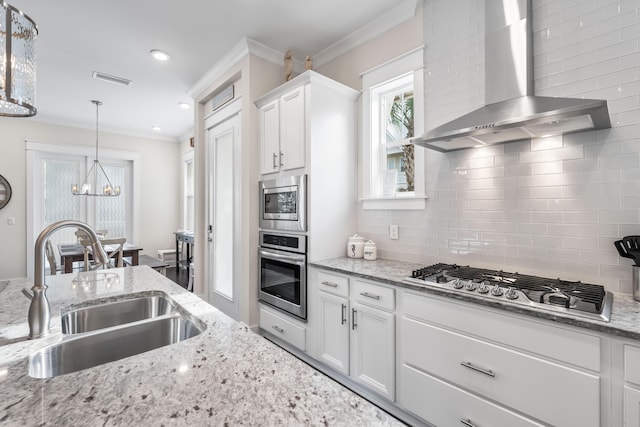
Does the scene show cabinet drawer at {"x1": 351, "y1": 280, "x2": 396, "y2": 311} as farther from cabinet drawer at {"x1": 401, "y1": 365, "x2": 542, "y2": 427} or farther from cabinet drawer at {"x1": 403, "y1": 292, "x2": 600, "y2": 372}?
cabinet drawer at {"x1": 401, "y1": 365, "x2": 542, "y2": 427}

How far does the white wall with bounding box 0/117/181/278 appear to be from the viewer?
16.0 feet

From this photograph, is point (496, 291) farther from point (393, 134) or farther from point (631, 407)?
point (393, 134)

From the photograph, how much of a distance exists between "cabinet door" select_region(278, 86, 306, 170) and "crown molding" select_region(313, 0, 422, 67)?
77 centimetres

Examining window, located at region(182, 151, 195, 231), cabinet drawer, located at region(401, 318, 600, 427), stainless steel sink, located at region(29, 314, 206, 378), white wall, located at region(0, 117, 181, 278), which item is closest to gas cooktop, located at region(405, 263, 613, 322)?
cabinet drawer, located at region(401, 318, 600, 427)

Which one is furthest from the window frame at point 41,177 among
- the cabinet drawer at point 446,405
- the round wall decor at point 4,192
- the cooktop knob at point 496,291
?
the cooktop knob at point 496,291

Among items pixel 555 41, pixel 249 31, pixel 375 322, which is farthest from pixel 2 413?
pixel 249 31

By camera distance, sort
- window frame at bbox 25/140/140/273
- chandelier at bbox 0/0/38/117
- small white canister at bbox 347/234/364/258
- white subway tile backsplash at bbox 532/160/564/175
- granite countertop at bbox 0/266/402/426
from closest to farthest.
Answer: granite countertop at bbox 0/266/402/426, chandelier at bbox 0/0/38/117, white subway tile backsplash at bbox 532/160/564/175, small white canister at bbox 347/234/364/258, window frame at bbox 25/140/140/273

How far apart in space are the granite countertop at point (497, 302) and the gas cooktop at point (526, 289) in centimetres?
3

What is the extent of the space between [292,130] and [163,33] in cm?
149

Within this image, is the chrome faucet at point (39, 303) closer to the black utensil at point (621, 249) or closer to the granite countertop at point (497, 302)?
the granite countertop at point (497, 302)

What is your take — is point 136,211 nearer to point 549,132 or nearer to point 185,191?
point 185,191

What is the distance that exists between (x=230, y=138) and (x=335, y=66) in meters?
1.35

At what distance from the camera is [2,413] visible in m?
0.57

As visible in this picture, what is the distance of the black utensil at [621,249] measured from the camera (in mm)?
1451
